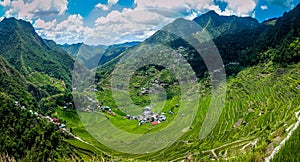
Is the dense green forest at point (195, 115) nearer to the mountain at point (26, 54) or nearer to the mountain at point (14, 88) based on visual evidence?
the mountain at point (14, 88)

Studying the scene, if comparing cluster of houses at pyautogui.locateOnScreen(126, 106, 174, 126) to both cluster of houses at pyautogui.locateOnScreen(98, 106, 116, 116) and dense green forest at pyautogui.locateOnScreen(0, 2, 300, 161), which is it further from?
cluster of houses at pyautogui.locateOnScreen(98, 106, 116, 116)

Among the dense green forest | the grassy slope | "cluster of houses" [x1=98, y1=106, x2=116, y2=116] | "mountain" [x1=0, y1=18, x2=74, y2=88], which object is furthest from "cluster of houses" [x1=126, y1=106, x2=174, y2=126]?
"mountain" [x1=0, y1=18, x2=74, y2=88]

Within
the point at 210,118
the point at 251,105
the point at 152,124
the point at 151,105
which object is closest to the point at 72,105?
the point at 151,105

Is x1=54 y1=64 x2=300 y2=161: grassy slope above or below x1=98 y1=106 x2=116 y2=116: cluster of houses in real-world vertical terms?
below

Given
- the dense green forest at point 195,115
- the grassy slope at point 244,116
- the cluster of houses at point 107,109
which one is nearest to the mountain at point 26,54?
the dense green forest at point 195,115

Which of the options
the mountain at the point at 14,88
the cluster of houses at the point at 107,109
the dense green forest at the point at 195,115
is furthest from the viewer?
the mountain at the point at 14,88

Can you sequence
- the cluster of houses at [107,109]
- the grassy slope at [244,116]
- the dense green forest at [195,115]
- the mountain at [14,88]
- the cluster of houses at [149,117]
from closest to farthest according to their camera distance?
the dense green forest at [195,115] < the grassy slope at [244,116] < the cluster of houses at [149,117] < the cluster of houses at [107,109] < the mountain at [14,88]

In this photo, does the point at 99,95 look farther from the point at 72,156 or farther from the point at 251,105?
the point at 251,105
